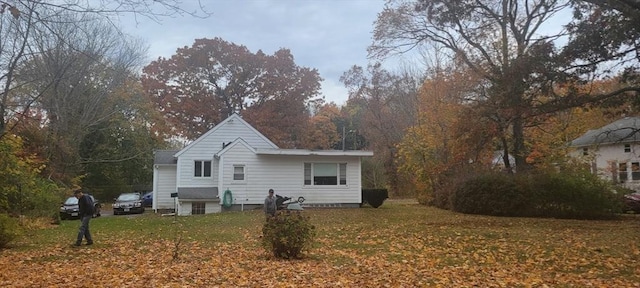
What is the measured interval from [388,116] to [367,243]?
35723mm

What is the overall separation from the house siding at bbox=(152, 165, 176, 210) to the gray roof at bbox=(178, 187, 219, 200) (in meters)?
3.38

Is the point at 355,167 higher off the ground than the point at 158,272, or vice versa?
the point at 355,167

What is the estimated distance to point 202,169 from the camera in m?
27.8

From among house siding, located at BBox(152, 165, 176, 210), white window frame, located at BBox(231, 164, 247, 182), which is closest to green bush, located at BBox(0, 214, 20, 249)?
white window frame, located at BBox(231, 164, 247, 182)

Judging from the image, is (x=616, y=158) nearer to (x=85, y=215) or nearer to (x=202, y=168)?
(x=202, y=168)

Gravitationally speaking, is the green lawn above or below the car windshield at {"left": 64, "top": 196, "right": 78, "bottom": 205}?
below

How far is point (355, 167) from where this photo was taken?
90.8 ft

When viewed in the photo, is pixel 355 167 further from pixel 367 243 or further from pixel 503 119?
pixel 367 243

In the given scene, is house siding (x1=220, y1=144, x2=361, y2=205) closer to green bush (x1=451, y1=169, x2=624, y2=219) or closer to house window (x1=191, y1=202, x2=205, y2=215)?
house window (x1=191, y1=202, x2=205, y2=215)

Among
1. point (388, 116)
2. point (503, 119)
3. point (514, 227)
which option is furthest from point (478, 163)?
point (388, 116)

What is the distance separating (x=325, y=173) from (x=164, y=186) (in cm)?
1000

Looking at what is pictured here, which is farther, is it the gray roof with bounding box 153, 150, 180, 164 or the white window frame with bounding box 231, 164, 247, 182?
the gray roof with bounding box 153, 150, 180, 164

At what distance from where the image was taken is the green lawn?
7.78 m

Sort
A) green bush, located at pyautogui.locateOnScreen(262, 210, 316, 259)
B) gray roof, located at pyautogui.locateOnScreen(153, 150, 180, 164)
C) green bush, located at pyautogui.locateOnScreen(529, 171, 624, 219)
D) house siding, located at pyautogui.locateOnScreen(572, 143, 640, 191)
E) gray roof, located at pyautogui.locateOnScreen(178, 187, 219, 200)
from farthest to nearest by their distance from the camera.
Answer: house siding, located at pyautogui.locateOnScreen(572, 143, 640, 191) < gray roof, located at pyautogui.locateOnScreen(153, 150, 180, 164) < gray roof, located at pyautogui.locateOnScreen(178, 187, 219, 200) < green bush, located at pyautogui.locateOnScreen(529, 171, 624, 219) < green bush, located at pyautogui.locateOnScreen(262, 210, 316, 259)
